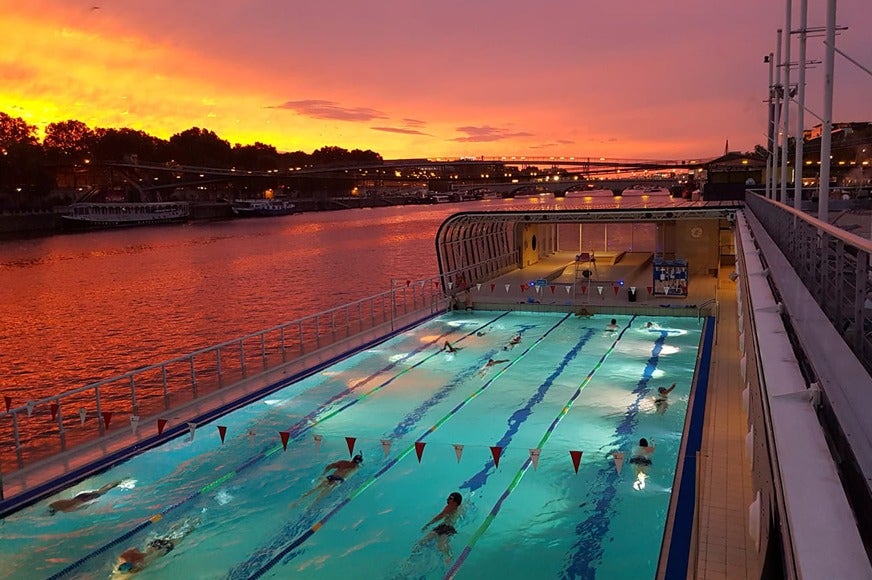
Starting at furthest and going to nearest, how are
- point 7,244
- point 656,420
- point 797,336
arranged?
point 7,244 < point 656,420 < point 797,336

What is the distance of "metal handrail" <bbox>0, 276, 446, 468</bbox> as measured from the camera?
12.5 meters

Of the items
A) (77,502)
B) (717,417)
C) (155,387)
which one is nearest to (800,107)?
(717,417)

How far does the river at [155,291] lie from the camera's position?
27938mm

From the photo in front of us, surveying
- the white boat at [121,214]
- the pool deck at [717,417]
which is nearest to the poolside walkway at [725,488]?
the pool deck at [717,417]

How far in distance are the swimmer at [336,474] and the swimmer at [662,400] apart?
21.8 feet

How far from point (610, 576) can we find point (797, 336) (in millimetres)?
5457

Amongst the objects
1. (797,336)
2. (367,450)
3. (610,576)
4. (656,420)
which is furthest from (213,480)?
(797,336)

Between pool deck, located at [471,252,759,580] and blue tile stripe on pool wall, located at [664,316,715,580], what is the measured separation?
113 mm

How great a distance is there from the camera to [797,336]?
488 cm

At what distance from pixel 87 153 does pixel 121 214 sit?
34.5 meters

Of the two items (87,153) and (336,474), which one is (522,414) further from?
(87,153)

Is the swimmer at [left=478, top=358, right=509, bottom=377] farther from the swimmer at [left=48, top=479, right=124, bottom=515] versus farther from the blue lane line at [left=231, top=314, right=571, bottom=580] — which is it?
the swimmer at [left=48, top=479, right=124, bottom=515]

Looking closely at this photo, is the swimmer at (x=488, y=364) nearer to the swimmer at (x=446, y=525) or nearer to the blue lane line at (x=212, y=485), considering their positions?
the blue lane line at (x=212, y=485)

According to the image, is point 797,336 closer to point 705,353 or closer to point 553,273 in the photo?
point 705,353
